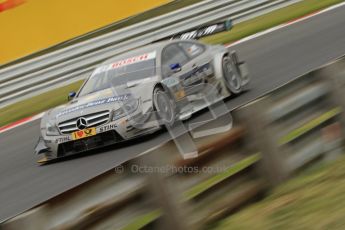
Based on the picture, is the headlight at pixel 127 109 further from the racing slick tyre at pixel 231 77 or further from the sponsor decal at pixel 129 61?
the racing slick tyre at pixel 231 77

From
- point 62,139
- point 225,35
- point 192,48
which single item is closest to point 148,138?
point 62,139

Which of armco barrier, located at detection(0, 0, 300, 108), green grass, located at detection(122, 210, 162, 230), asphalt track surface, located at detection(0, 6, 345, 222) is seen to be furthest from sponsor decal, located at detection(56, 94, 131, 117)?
armco barrier, located at detection(0, 0, 300, 108)

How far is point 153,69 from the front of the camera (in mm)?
8859

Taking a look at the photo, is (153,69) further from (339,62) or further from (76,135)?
(339,62)

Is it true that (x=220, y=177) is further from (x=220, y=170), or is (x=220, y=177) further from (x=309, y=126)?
(x=309, y=126)

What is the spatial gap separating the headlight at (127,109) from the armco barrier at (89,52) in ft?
18.4

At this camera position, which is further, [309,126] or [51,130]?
[51,130]

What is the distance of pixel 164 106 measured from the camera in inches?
327

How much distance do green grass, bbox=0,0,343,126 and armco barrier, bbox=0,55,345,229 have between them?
8166 millimetres

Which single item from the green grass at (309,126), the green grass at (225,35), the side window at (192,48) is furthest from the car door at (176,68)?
the green grass at (225,35)

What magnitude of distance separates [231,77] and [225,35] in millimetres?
7639

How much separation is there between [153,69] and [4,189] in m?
2.55

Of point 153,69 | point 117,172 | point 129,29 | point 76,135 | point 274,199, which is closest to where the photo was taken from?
point 117,172

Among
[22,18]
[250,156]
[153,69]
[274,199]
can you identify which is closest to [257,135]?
[250,156]
